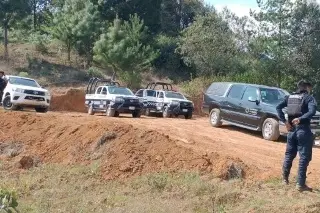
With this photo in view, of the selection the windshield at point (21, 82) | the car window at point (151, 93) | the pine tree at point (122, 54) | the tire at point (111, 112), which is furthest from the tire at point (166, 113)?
the pine tree at point (122, 54)

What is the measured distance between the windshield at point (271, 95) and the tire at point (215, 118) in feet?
7.54

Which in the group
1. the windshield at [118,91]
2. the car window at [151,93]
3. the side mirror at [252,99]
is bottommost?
the car window at [151,93]

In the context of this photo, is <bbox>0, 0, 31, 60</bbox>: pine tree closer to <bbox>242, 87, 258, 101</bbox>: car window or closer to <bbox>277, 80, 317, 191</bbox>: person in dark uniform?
<bbox>242, 87, 258, 101</bbox>: car window

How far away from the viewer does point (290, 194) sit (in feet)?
30.2

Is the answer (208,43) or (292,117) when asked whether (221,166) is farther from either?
(208,43)

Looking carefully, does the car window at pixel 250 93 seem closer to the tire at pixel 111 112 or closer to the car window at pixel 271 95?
the car window at pixel 271 95

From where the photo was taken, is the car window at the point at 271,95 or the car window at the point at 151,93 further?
the car window at the point at 151,93

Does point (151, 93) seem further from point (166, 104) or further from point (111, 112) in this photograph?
point (111, 112)

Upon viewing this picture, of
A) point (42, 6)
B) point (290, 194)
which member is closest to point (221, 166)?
point (290, 194)

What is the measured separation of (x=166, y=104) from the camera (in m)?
26.9

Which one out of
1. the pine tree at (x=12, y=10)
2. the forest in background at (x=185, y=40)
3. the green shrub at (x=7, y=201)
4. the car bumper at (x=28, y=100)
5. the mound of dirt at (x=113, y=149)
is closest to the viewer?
the green shrub at (x=7, y=201)

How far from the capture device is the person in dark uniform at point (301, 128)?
910 cm

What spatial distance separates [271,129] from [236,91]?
2731 mm

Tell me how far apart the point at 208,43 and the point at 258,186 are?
28.7 meters
